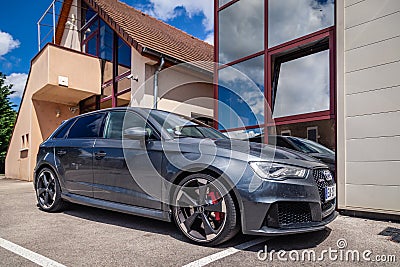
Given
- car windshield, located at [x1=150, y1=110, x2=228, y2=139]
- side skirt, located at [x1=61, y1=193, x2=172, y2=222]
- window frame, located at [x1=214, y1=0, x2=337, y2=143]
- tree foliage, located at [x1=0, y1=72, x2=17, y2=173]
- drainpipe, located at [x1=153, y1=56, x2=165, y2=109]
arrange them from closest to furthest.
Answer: side skirt, located at [x1=61, y1=193, x2=172, y2=222]
car windshield, located at [x1=150, y1=110, x2=228, y2=139]
window frame, located at [x1=214, y1=0, x2=337, y2=143]
drainpipe, located at [x1=153, y1=56, x2=165, y2=109]
tree foliage, located at [x1=0, y1=72, x2=17, y2=173]

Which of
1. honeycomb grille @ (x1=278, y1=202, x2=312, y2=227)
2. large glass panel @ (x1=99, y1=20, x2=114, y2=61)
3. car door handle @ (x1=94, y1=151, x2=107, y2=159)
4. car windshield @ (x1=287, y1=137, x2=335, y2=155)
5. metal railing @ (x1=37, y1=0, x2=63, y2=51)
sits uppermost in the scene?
metal railing @ (x1=37, y1=0, x2=63, y2=51)

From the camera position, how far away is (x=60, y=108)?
39.2 ft

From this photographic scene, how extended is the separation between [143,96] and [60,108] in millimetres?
5280

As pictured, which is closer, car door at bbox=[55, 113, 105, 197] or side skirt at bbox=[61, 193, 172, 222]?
side skirt at bbox=[61, 193, 172, 222]

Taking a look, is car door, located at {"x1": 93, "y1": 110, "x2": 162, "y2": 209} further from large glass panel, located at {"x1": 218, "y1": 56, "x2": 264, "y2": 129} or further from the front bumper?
large glass panel, located at {"x1": 218, "y1": 56, "x2": 264, "y2": 129}

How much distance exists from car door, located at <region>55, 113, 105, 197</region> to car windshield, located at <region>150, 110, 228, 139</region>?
3.16 ft

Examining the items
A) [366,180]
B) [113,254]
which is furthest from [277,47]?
[113,254]

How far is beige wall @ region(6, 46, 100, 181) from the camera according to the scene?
9.78 m

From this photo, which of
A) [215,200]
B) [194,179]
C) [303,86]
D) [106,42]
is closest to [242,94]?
[303,86]

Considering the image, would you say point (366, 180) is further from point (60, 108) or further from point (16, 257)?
point (60, 108)

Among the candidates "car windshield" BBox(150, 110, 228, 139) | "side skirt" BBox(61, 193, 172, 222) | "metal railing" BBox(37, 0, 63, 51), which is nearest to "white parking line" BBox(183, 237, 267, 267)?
"side skirt" BBox(61, 193, 172, 222)

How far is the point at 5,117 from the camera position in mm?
21172

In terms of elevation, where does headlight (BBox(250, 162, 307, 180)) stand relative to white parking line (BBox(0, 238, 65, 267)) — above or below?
above

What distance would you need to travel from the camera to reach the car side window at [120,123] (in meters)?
3.77
